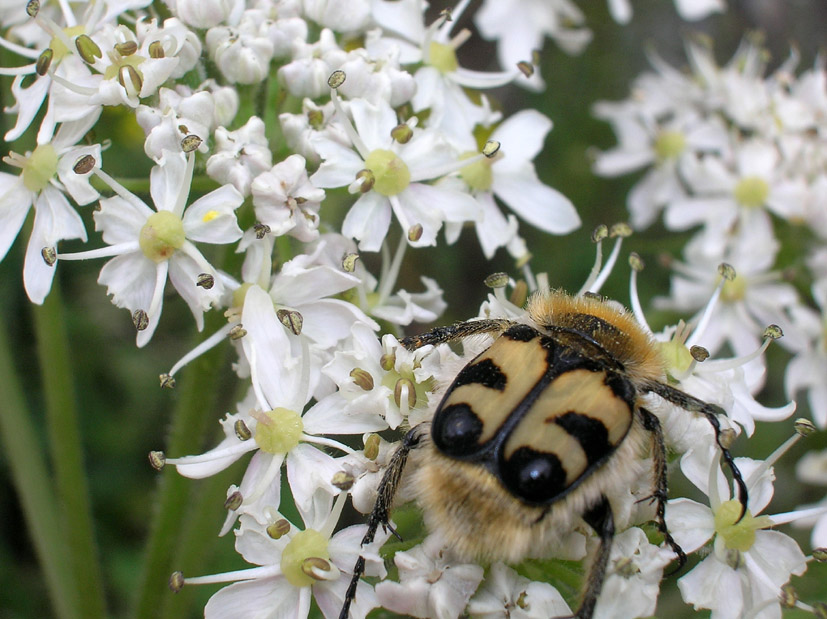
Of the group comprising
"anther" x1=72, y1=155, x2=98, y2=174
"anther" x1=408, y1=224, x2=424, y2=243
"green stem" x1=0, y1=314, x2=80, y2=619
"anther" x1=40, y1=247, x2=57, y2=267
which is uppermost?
"anther" x1=72, y1=155, x2=98, y2=174

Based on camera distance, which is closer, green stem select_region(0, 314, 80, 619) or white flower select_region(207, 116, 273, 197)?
white flower select_region(207, 116, 273, 197)

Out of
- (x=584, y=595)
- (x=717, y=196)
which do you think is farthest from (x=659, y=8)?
(x=584, y=595)

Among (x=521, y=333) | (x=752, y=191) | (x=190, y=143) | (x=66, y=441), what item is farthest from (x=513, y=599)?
(x=752, y=191)

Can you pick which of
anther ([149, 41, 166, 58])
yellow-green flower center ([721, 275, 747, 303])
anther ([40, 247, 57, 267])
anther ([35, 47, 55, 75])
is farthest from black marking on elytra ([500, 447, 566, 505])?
yellow-green flower center ([721, 275, 747, 303])

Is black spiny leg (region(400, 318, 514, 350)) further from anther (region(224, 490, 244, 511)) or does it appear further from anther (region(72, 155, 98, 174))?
anther (region(72, 155, 98, 174))

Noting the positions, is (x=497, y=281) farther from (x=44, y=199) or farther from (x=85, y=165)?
(x=44, y=199)

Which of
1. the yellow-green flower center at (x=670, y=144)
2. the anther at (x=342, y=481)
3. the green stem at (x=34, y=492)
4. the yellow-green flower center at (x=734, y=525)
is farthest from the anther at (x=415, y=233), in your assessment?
the yellow-green flower center at (x=670, y=144)

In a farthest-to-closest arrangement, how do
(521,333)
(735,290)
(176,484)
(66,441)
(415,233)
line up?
(735,290) < (66,441) < (176,484) < (415,233) < (521,333)
